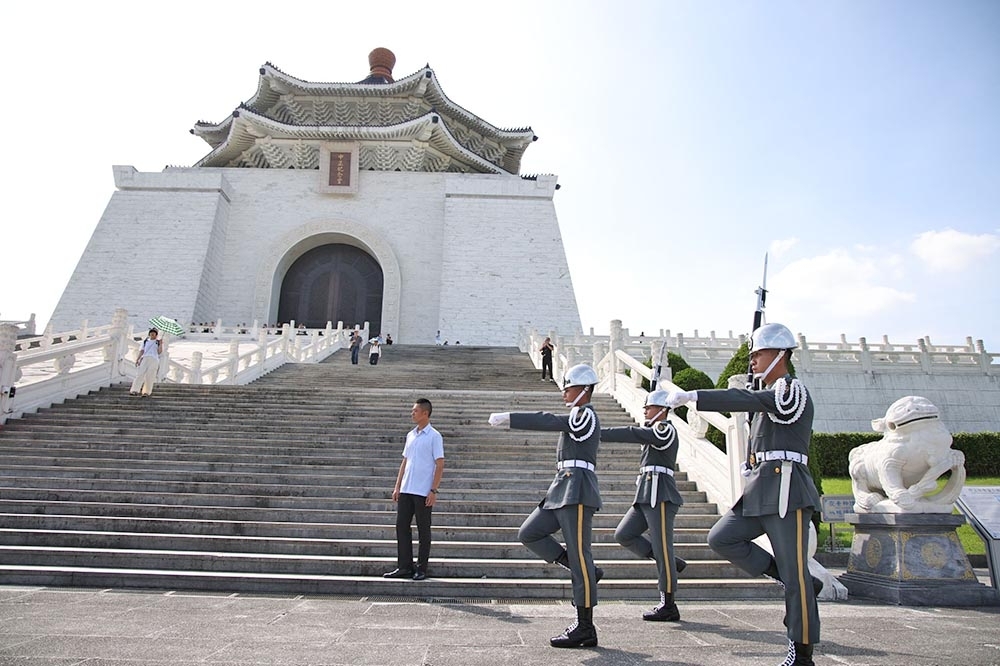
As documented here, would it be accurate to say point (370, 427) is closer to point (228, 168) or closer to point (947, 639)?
point (947, 639)

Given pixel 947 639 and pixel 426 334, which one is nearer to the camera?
pixel 947 639

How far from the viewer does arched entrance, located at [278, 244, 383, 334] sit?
2328 centimetres

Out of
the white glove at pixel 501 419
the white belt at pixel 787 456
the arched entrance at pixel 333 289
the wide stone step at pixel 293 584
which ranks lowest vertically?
the wide stone step at pixel 293 584

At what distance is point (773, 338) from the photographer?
2.81 meters

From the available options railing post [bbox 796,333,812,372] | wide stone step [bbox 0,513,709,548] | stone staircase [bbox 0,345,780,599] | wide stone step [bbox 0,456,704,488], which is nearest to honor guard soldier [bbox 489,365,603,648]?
stone staircase [bbox 0,345,780,599]

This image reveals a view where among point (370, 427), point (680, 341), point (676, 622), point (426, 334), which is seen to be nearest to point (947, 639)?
point (676, 622)

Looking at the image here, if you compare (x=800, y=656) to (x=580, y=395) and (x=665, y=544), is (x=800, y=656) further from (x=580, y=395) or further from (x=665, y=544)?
(x=580, y=395)

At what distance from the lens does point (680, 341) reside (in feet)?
49.3

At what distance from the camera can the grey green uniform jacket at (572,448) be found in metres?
3.05

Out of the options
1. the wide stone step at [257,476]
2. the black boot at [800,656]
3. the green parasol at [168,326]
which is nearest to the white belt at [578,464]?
the black boot at [800,656]

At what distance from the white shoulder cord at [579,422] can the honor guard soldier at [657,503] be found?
249 mm

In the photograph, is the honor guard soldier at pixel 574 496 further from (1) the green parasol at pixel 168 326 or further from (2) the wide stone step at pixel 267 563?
(1) the green parasol at pixel 168 326

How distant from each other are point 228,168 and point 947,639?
88.4 ft

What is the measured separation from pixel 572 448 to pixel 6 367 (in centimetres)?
767
